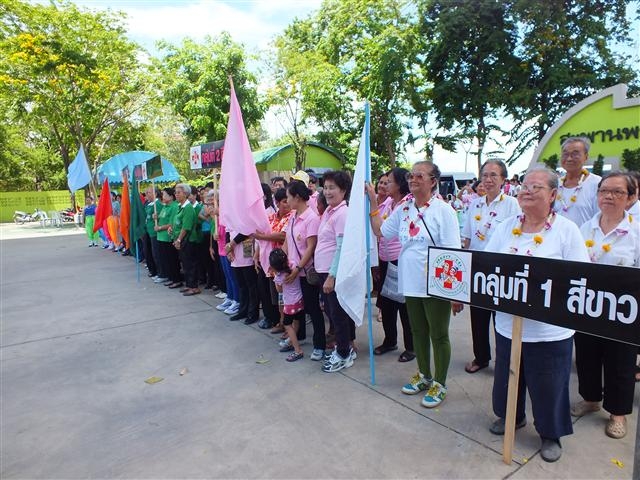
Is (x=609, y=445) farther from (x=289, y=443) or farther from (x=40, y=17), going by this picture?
(x=40, y=17)

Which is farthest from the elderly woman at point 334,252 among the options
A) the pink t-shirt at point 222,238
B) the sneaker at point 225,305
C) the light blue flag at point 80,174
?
the light blue flag at point 80,174

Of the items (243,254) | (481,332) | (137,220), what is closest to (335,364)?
(481,332)

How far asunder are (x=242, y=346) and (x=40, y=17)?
20.5 meters

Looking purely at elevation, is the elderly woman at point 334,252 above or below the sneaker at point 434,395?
above

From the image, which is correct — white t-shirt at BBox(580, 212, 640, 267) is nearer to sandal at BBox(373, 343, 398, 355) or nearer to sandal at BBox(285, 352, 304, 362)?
sandal at BBox(373, 343, 398, 355)

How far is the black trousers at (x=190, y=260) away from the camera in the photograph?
272 inches

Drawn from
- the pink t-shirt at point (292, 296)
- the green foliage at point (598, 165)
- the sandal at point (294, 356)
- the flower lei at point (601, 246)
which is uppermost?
the green foliage at point (598, 165)

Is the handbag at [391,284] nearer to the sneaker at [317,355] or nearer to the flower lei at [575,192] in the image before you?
the sneaker at [317,355]

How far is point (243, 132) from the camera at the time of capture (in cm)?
443

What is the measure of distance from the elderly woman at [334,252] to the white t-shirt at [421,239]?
0.63 m

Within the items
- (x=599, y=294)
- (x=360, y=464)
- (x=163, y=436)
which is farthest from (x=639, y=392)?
(x=163, y=436)

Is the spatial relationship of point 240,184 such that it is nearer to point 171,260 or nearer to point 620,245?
point 620,245

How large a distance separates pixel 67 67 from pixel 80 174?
979 cm

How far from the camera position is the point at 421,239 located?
10.1 feet
